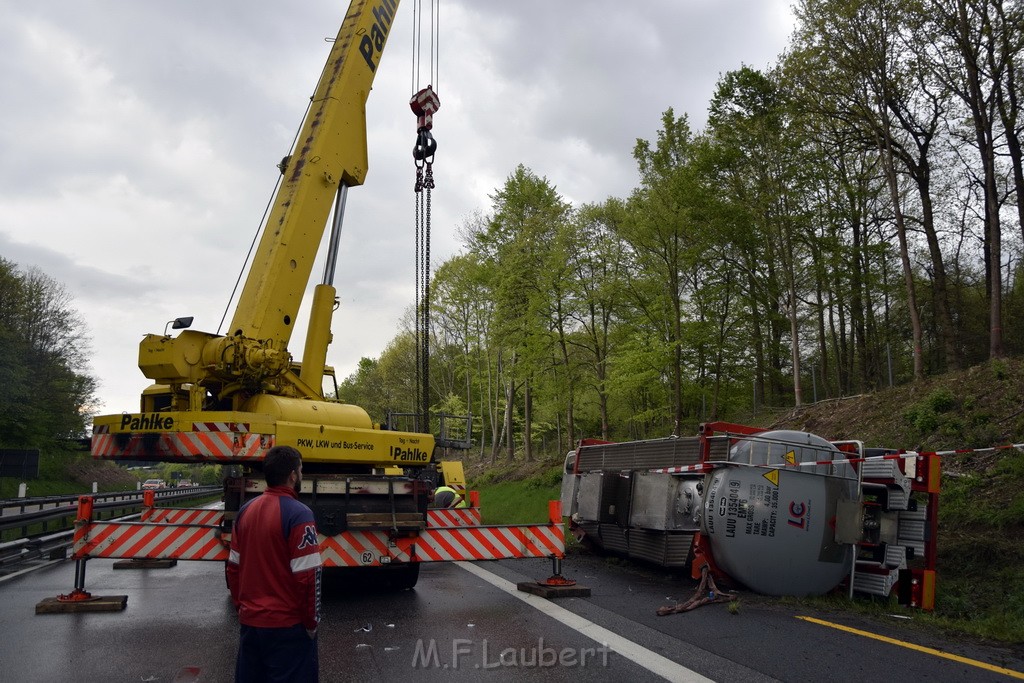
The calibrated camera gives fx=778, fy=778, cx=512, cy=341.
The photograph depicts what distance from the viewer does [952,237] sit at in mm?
28812

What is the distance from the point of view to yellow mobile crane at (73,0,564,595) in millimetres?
8312

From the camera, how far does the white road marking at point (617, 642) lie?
5398mm

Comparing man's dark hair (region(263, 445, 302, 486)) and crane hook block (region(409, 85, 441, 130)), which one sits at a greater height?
crane hook block (region(409, 85, 441, 130))

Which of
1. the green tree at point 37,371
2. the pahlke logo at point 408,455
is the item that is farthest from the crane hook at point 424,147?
the green tree at point 37,371

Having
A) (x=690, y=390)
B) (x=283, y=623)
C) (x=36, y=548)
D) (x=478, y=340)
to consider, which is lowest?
(x=36, y=548)

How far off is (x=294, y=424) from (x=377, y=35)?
5940 mm

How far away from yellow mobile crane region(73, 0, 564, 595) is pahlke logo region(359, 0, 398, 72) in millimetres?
405

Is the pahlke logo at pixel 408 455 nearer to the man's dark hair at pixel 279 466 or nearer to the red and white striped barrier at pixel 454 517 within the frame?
the red and white striped barrier at pixel 454 517

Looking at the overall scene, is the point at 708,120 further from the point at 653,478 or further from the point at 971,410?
the point at 653,478

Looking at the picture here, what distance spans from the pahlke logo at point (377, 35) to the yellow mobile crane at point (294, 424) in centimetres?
41

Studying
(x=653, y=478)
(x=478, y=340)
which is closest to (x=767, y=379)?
(x=478, y=340)

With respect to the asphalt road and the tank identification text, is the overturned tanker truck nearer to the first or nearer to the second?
the asphalt road

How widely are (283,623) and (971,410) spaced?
1511 cm

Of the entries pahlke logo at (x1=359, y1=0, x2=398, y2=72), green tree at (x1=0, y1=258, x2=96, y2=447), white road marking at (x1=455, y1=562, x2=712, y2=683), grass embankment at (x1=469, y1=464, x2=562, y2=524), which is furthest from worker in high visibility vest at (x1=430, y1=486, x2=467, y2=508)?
green tree at (x1=0, y1=258, x2=96, y2=447)
